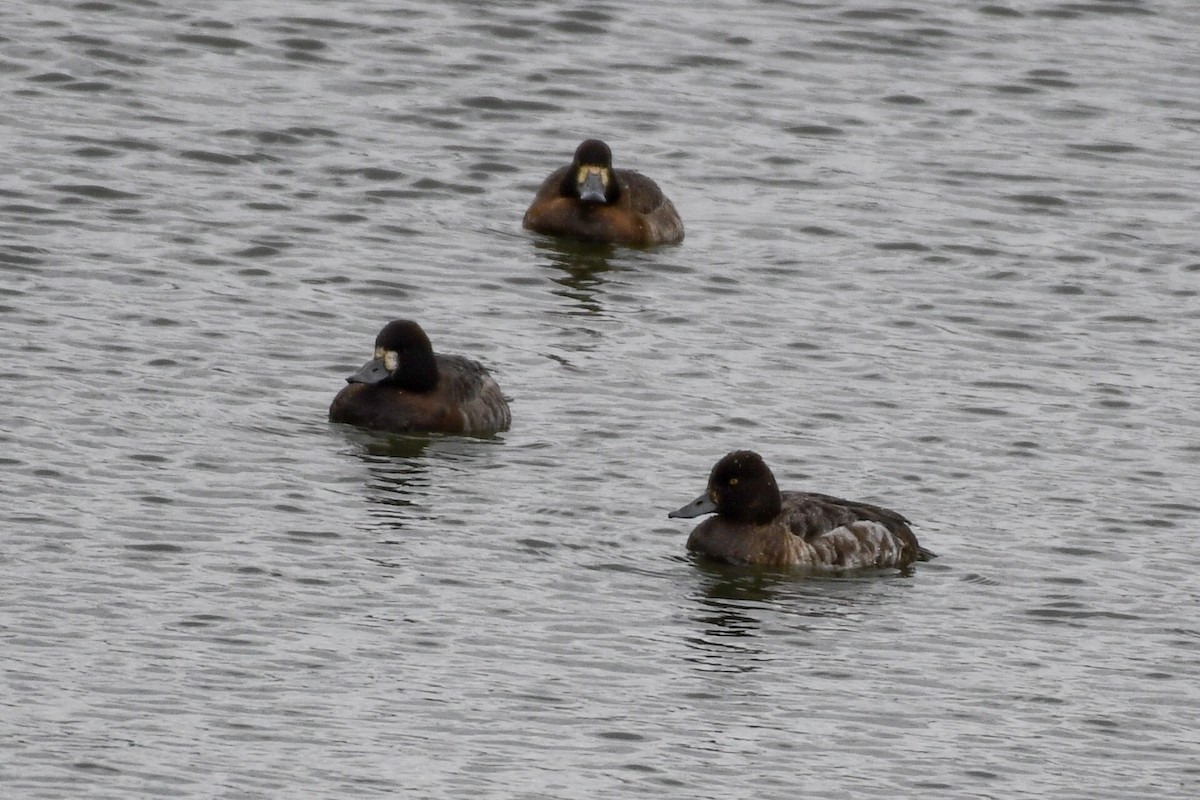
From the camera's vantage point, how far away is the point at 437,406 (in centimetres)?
1708

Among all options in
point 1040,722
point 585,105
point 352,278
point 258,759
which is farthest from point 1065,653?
point 585,105

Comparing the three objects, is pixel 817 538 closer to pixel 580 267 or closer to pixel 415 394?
pixel 415 394

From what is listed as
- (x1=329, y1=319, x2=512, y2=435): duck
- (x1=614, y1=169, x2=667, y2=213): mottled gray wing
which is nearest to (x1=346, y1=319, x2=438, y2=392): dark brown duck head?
(x1=329, y1=319, x2=512, y2=435): duck

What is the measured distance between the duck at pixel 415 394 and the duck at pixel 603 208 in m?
4.76

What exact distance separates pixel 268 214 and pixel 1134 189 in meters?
8.01

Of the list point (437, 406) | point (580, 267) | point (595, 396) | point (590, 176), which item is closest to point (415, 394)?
point (437, 406)

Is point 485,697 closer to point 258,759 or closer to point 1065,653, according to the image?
point 258,759

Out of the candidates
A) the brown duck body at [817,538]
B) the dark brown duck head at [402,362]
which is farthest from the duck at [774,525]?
the dark brown duck head at [402,362]

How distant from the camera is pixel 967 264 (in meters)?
21.6

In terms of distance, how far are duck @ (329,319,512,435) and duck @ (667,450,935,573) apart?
2.24 meters

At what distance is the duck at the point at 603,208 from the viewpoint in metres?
21.7

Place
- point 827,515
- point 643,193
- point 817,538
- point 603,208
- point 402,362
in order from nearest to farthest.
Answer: point 827,515 → point 817,538 → point 402,362 → point 643,193 → point 603,208

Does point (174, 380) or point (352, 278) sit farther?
point (352, 278)

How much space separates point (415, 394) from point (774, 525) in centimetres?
299
